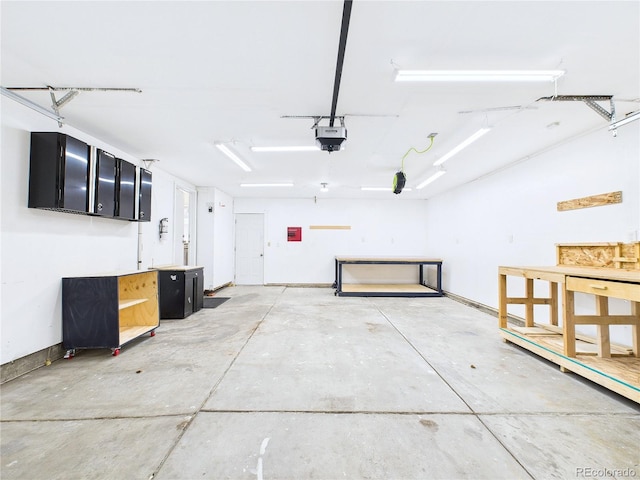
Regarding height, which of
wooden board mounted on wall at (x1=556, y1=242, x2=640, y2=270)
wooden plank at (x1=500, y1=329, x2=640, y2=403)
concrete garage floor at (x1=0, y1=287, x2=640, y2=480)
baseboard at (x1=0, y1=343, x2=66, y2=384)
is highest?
wooden board mounted on wall at (x1=556, y1=242, x2=640, y2=270)

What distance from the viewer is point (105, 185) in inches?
129

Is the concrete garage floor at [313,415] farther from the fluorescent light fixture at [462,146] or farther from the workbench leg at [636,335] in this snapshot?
the fluorescent light fixture at [462,146]

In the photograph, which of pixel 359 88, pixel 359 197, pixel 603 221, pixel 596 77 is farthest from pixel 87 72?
pixel 359 197

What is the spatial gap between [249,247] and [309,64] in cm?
661

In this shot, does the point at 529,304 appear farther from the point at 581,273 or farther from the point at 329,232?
the point at 329,232

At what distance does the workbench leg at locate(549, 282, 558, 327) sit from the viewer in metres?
3.38

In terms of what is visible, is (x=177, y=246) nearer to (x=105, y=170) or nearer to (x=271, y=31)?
(x=105, y=170)

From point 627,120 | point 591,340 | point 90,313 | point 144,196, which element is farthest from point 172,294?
point 627,120

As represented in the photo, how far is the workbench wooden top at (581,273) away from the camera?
2.03 m

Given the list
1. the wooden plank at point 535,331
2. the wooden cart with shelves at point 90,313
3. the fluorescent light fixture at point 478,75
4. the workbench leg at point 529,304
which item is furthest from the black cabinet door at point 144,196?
the workbench leg at point 529,304

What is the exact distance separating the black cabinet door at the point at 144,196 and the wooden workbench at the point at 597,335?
5.41m

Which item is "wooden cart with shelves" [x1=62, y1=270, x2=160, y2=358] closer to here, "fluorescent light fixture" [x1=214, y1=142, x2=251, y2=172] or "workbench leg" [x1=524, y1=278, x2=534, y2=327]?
"fluorescent light fixture" [x1=214, y1=142, x2=251, y2=172]

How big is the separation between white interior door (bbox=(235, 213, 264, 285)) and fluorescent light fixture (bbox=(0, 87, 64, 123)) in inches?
211

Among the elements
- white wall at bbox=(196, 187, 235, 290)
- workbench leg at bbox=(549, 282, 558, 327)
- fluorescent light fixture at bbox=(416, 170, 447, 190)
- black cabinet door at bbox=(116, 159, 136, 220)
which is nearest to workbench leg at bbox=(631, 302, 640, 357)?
workbench leg at bbox=(549, 282, 558, 327)
